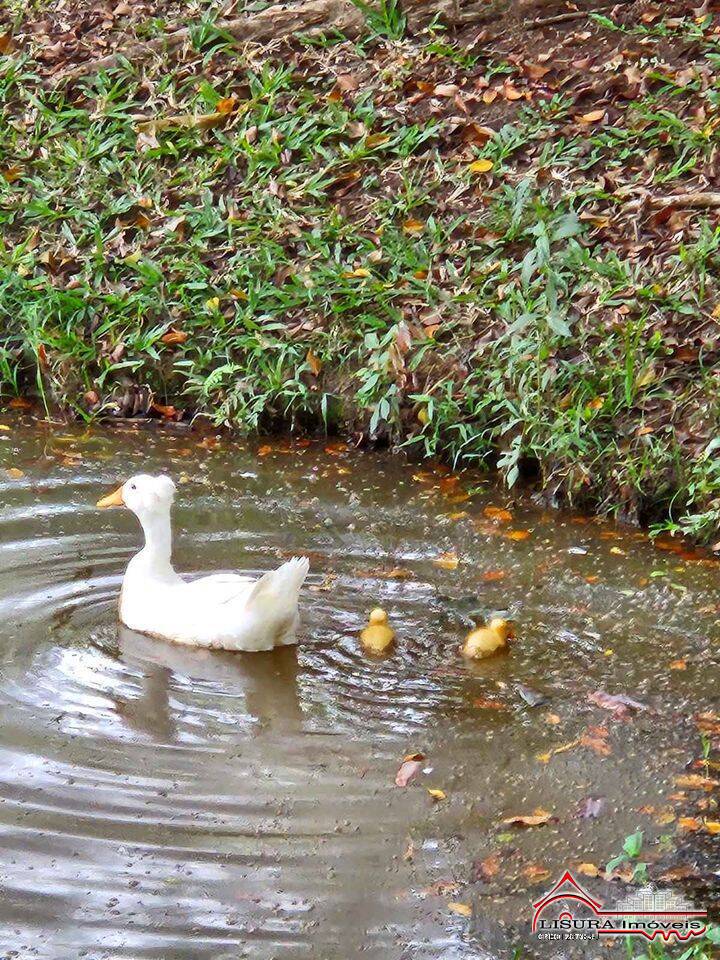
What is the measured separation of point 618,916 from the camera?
12.3ft

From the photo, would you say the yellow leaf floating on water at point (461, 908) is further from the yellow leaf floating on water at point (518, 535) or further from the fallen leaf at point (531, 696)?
the yellow leaf floating on water at point (518, 535)

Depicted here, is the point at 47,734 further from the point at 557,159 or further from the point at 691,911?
the point at 557,159

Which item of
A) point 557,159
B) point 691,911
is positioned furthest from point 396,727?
point 557,159

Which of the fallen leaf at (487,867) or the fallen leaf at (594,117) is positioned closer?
the fallen leaf at (487,867)

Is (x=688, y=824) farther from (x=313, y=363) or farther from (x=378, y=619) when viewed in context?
(x=313, y=363)

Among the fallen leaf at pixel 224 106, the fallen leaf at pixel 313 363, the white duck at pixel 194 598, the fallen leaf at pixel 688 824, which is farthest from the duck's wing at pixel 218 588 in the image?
the fallen leaf at pixel 224 106

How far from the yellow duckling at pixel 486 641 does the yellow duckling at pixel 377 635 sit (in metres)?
0.32

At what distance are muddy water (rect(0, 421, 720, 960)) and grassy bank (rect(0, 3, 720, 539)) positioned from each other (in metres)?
0.56

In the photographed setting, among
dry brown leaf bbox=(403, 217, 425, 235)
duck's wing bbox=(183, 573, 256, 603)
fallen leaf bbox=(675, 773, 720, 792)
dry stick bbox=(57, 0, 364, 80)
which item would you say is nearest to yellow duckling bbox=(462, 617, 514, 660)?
duck's wing bbox=(183, 573, 256, 603)

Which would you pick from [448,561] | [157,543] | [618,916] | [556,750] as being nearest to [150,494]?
[157,543]

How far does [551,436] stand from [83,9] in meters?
5.65

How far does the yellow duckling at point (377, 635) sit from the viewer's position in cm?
549

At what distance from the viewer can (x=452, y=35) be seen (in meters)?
9.25

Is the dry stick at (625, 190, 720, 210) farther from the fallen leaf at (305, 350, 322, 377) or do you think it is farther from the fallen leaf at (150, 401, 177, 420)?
the fallen leaf at (150, 401, 177, 420)
